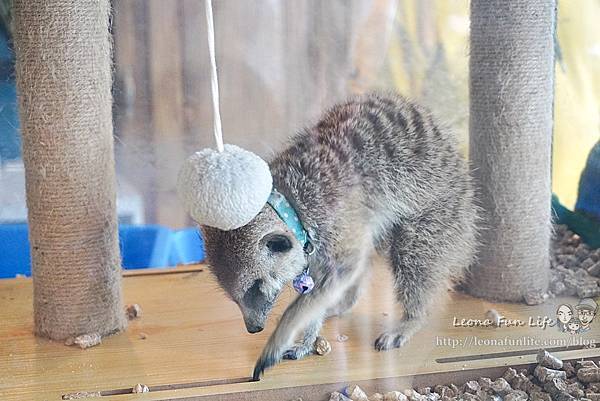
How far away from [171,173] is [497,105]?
631 millimetres

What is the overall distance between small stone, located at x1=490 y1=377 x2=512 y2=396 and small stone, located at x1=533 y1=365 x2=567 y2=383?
6 cm

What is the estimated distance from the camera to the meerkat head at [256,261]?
1163 mm

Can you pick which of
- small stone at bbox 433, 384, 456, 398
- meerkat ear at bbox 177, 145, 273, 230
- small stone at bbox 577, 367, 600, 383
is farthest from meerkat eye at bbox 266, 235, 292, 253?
small stone at bbox 577, 367, 600, 383

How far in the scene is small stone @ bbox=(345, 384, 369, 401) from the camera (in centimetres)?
120

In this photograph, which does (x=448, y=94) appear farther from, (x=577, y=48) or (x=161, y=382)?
(x=161, y=382)

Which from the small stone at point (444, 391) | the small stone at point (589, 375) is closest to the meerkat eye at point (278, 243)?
the small stone at point (444, 391)

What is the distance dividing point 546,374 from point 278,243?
0.51m

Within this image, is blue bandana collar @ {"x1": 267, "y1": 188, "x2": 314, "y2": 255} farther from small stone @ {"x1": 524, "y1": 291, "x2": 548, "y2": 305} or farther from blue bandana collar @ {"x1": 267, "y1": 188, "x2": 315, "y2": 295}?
small stone @ {"x1": 524, "y1": 291, "x2": 548, "y2": 305}

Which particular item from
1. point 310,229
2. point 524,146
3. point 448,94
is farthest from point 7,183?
point 524,146

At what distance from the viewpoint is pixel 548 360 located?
1.27 meters

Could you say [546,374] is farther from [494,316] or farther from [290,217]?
[290,217]

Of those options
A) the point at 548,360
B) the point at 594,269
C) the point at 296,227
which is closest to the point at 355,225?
the point at 296,227

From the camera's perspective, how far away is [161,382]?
1.24 metres

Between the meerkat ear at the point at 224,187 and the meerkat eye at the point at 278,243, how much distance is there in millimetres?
102
